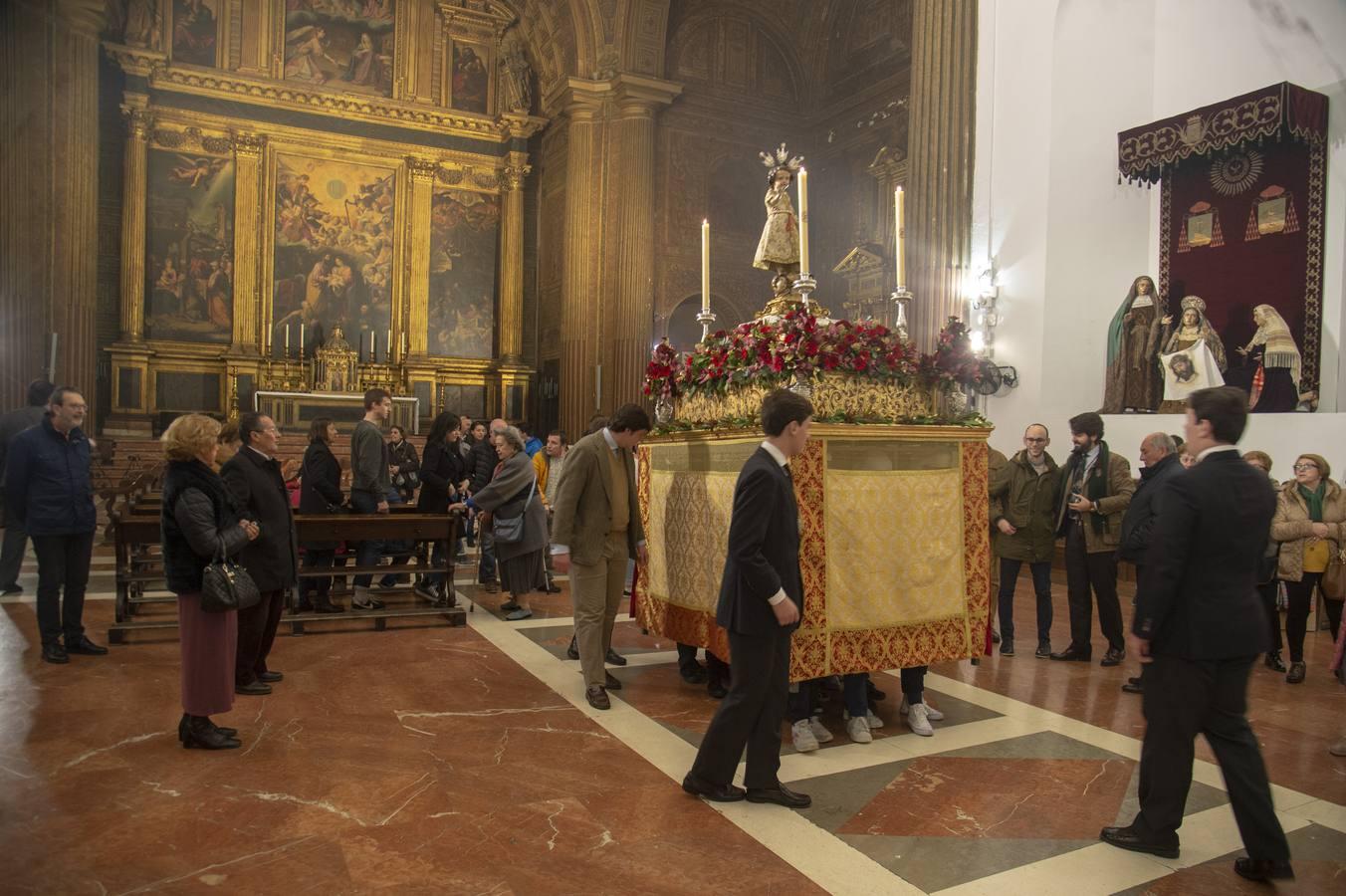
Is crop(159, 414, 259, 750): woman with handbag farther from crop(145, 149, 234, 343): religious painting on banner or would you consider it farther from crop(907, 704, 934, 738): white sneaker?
crop(145, 149, 234, 343): religious painting on banner

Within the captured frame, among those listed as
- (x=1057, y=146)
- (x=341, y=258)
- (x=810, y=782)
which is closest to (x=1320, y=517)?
(x=810, y=782)

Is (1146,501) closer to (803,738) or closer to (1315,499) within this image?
(1315,499)

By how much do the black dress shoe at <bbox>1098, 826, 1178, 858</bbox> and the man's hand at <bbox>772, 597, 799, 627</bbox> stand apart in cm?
→ 134

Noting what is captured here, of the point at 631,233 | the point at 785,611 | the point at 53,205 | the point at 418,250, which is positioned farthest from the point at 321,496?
the point at 418,250

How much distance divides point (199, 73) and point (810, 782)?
18.2 meters

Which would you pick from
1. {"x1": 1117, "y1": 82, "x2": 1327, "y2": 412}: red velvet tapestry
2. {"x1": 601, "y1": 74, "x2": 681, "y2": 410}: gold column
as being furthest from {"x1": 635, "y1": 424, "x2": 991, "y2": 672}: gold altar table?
{"x1": 601, "y1": 74, "x2": 681, "y2": 410}: gold column

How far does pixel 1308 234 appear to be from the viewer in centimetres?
816

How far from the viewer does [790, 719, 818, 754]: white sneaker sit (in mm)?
4082

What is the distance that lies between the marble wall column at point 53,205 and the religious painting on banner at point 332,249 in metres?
3.51

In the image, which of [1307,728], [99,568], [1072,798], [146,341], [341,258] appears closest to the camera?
[1072,798]

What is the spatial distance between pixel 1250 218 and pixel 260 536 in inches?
361

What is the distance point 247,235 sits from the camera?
1703 cm

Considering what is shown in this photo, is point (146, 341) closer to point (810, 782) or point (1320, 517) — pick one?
point (810, 782)

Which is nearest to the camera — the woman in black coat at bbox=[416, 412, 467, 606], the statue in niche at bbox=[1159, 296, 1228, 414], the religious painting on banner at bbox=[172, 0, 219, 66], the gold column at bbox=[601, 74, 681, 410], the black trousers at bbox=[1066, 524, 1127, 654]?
the black trousers at bbox=[1066, 524, 1127, 654]
